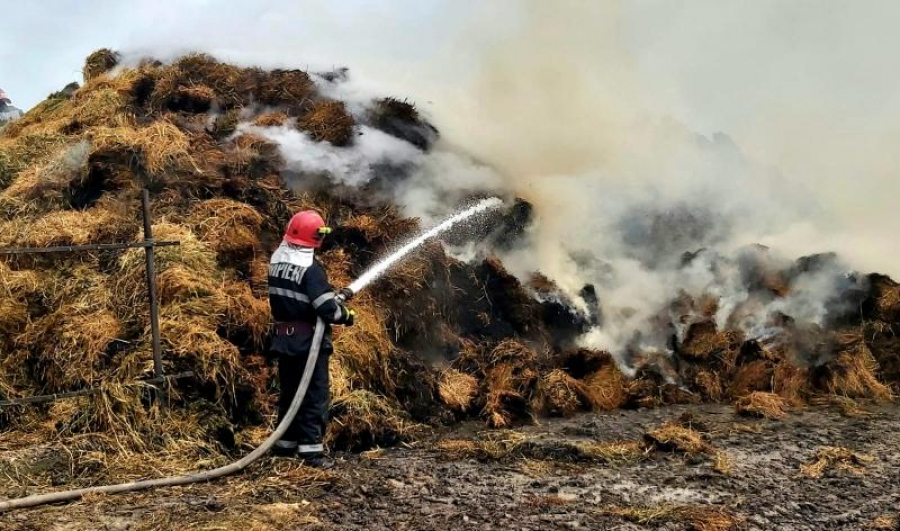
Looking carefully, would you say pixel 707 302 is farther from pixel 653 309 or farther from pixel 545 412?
pixel 545 412

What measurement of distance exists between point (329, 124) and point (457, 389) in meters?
4.13

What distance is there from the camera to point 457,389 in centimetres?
726

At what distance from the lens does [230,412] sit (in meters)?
5.98

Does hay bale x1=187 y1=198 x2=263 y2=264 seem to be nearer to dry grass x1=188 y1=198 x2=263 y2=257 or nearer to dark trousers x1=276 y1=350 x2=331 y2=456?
dry grass x1=188 y1=198 x2=263 y2=257

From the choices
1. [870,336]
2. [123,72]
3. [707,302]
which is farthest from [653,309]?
[123,72]

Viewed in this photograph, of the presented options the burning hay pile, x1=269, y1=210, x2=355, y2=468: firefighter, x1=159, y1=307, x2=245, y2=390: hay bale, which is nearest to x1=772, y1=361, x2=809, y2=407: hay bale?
the burning hay pile

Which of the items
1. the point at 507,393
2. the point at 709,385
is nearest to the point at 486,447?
the point at 507,393

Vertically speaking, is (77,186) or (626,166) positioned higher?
(626,166)

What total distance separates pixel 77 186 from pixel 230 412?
3.65 metres

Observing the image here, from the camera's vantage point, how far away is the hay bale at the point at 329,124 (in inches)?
365

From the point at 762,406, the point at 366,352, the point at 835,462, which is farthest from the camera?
the point at 762,406

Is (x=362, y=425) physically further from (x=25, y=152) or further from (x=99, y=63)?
(x=99, y=63)

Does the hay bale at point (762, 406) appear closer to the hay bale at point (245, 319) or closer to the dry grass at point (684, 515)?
the dry grass at point (684, 515)

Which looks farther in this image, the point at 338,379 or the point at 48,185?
the point at 48,185
